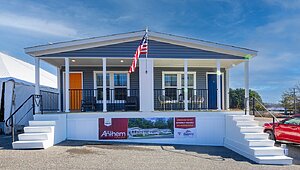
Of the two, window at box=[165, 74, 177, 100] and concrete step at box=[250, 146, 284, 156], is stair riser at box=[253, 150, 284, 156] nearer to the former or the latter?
concrete step at box=[250, 146, 284, 156]

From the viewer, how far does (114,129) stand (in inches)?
481

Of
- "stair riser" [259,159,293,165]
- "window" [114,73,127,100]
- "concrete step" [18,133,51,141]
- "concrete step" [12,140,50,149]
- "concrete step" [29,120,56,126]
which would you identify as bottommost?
"stair riser" [259,159,293,165]

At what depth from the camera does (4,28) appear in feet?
67.4

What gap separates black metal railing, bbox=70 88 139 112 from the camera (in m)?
13.7

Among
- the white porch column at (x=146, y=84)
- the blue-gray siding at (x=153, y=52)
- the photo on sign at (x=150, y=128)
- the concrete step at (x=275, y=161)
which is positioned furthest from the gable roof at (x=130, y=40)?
the concrete step at (x=275, y=161)

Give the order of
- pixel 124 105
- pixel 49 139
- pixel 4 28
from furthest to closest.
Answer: pixel 4 28, pixel 124 105, pixel 49 139

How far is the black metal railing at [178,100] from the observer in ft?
48.6

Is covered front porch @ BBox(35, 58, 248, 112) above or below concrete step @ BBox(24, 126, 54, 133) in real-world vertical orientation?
above

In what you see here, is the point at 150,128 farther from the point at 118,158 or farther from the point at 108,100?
the point at 108,100

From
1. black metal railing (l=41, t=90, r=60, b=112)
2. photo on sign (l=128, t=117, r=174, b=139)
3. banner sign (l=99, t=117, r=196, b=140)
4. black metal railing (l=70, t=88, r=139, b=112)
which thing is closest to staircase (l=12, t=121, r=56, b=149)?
banner sign (l=99, t=117, r=196, b=140)

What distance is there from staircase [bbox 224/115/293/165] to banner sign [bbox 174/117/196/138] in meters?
1.46

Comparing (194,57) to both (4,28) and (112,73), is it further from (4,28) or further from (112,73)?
(4,28)

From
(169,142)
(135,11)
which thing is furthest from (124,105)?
(135,11)

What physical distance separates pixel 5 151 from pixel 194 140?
7.48 m
